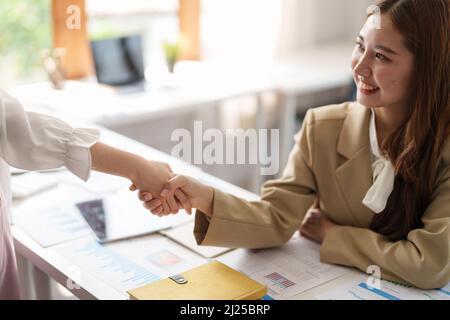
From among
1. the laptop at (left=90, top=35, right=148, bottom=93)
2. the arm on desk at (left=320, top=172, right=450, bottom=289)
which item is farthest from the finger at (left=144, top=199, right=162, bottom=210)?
the laptop at (left=90, top=35, right=148, bottom=93)

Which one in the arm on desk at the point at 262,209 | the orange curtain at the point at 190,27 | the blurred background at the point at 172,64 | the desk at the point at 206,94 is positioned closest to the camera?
the arm on desk at the point at 262,209

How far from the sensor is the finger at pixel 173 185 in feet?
4.63

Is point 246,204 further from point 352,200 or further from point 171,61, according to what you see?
point 171,61

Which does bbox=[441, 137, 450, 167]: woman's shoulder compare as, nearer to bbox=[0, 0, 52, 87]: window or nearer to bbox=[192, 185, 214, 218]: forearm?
bbox=[192, 185, 214, 218]: forearm

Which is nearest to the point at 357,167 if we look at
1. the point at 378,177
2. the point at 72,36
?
the point at 378,177

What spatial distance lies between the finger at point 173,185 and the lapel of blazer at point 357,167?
0.37 m

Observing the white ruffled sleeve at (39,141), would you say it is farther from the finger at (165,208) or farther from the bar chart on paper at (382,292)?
the bar chart on paper at (382,292)

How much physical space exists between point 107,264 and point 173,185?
0.76ft

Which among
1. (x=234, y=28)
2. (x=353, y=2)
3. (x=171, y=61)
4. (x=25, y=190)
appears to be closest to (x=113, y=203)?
(x=25, y=190)

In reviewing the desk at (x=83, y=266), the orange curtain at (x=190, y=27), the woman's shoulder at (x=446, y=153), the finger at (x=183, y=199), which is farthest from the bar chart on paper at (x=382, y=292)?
the orange curtain at (x=190, y=27)

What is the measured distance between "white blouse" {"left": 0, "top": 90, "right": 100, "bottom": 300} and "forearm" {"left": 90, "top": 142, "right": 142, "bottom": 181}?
3cm

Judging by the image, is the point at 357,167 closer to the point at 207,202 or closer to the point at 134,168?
the point at 207,202

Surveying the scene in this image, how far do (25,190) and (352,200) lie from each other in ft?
2.98

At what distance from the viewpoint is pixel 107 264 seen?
135 cm
